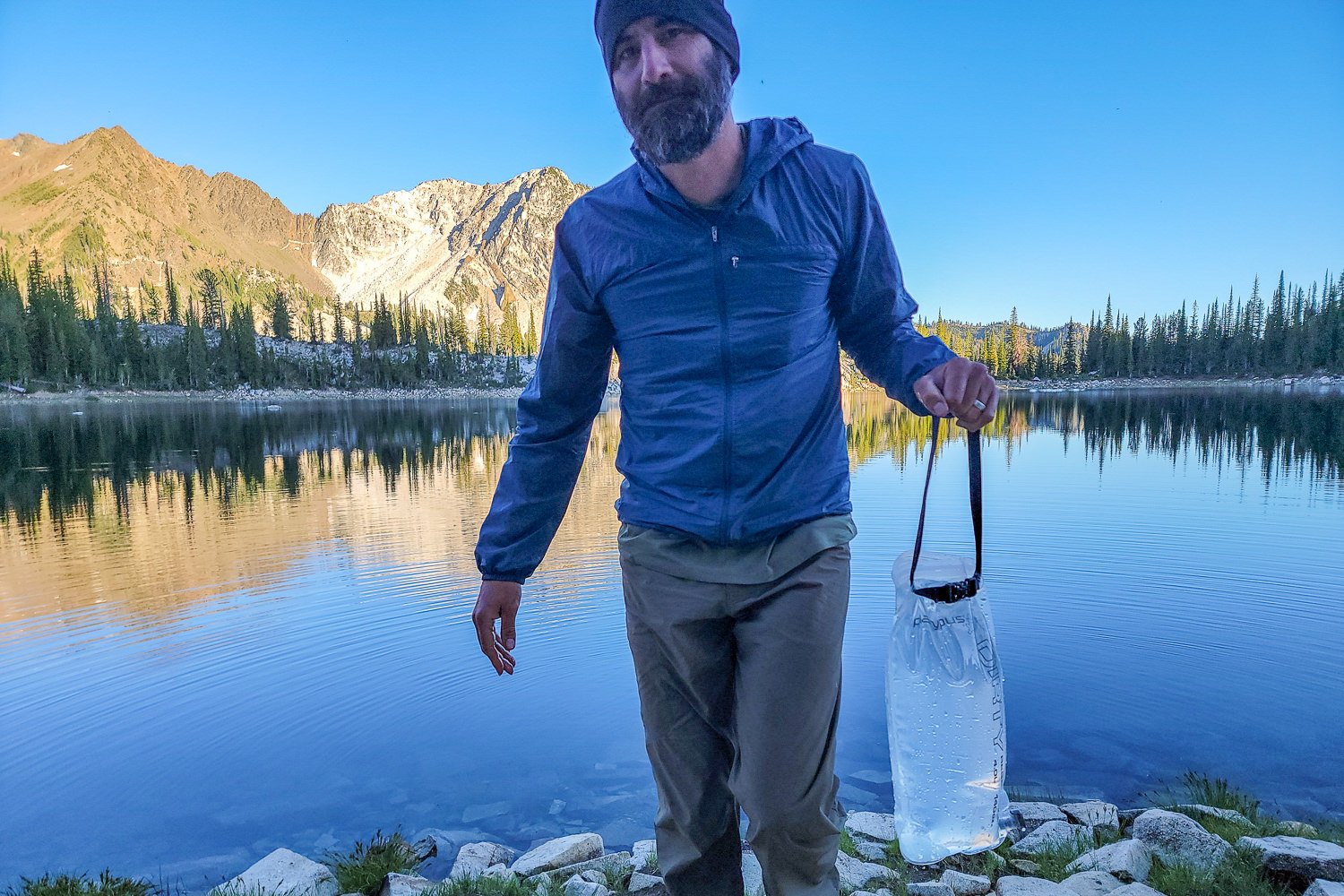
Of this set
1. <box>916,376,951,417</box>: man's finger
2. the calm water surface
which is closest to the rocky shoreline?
the calm water surface

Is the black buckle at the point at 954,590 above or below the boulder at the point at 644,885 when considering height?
above

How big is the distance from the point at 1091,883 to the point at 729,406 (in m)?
3.22

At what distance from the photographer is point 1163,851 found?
4199mm

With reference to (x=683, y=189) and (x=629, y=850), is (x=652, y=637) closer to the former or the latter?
(x=683, y=189)

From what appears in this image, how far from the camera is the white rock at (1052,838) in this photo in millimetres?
4516

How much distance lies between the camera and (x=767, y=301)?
7.59 ft

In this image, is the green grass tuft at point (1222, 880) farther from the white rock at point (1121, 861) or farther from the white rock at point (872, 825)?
the white rock at point (872, 825)

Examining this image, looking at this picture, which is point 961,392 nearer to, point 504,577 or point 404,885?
point 504,577

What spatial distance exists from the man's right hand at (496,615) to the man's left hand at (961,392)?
1428mm

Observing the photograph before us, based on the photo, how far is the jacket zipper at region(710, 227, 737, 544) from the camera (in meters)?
2.30

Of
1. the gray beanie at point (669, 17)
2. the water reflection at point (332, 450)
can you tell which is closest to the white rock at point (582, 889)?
the gray beanie at point (669, 17)

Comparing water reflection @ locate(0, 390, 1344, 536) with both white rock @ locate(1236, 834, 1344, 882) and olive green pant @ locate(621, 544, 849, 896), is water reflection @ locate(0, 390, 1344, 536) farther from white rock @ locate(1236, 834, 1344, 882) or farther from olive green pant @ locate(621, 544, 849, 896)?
white rock @ locate(1236, 834, 1344, 882)

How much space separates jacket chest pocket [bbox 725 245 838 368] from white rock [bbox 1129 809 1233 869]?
3532mm

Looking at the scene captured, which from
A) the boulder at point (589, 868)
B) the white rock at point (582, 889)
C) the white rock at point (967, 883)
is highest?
→ the white rock at point (967, 883)
